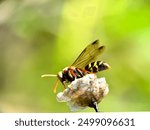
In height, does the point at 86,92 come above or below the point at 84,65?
below

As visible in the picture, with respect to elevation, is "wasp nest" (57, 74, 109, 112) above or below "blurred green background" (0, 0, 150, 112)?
below

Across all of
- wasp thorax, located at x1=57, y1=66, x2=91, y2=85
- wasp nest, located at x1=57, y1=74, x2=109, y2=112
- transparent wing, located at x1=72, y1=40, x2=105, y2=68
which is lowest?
wasp nest, located at x1=57, y1=74, x2=109, y2=112
